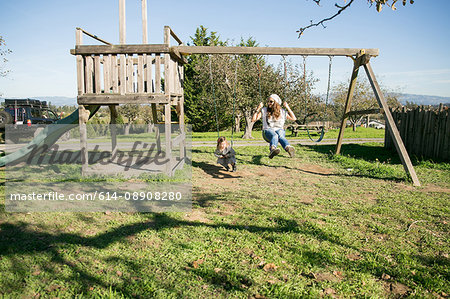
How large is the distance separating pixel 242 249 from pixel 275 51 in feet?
21.3

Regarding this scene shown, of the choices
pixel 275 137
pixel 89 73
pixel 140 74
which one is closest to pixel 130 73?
pixel 140 74

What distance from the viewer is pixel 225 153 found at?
8.20 metres

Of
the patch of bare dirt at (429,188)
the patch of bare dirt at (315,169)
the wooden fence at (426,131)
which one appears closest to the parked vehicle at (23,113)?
the patch of bare dirt at (315,169)

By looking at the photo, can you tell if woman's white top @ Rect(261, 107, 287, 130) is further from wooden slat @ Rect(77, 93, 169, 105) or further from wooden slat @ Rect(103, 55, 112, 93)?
wooden slat @ Rect(103, 55, 112, 93)

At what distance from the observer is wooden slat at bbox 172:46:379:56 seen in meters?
8.48

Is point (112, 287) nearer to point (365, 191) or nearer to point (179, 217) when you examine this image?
point (179, 217)

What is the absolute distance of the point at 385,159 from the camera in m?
11.0

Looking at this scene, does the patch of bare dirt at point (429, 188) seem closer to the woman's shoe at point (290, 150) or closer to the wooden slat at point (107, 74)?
the woman's shoe at point (290, 150)

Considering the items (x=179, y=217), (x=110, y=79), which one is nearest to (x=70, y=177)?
(x=110, y=79)

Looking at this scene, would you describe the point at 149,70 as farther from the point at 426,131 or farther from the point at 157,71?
the point at 426,131

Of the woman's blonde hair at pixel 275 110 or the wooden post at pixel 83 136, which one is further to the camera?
the woman's blonde hair at pixel 275 110

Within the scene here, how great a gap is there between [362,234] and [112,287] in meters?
3.16

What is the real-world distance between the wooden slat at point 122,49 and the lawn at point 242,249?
3682mm

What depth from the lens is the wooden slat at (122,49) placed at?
7.39m
